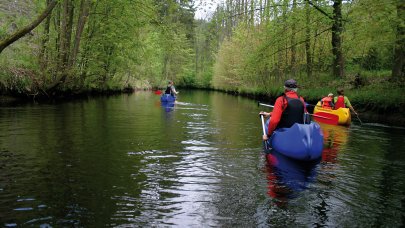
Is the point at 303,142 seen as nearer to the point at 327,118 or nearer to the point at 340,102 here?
the point at 327,118

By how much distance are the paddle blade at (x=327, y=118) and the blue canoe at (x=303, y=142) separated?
21.7ft

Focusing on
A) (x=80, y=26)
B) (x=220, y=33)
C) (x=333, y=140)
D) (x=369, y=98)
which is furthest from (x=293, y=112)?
(x=80, y=26)

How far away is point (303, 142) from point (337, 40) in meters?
15.1

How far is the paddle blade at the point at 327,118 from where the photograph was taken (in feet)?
44.0

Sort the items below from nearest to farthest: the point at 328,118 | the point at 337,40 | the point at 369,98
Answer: the point at 328,118, the point at 369,98, the point at 337,40

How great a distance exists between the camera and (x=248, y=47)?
34.4m

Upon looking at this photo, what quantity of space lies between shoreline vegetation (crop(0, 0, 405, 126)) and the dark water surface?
197 inches

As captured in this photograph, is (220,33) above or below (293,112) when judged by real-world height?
above

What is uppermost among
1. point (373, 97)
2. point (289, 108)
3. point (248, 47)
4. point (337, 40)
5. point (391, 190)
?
point (248, 47)

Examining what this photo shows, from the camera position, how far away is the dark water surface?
169 inches

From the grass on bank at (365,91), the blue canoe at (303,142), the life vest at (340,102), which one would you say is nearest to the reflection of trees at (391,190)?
the blue canoe at (303,142)

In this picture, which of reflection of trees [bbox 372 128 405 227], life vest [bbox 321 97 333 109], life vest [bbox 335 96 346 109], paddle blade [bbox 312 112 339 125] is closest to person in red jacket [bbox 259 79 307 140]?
reflection of trees [bbox 372 128 405 227]

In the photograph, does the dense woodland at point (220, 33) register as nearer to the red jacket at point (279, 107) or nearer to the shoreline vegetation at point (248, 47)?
the shoreline vegetation at point (248, 47)

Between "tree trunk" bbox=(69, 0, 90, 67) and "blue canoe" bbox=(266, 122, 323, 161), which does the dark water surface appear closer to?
"blue canoe" bbox=(266, 122, 323, 161)
